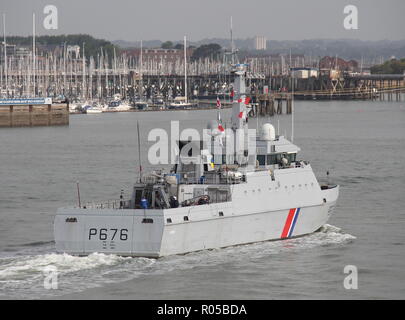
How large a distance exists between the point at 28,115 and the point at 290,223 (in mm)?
68399

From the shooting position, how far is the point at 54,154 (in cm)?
6488

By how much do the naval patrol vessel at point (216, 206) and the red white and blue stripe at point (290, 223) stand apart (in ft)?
0.11

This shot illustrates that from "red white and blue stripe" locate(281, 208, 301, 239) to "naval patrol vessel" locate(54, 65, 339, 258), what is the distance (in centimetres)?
3

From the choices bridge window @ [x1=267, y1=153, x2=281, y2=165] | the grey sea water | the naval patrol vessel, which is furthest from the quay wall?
bridge window @ [x1=267, y1=153, x2=281, y2=165]

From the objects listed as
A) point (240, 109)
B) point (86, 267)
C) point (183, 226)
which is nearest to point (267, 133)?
point (240, 109)

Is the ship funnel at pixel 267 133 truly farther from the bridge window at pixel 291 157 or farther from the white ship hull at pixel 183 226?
the white ship hull at pixel 183 226

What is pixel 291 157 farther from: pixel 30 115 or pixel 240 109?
pixel 30 115

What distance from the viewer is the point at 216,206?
96.2 feet

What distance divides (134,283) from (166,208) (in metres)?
3.29

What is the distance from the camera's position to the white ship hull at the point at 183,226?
27578 millimetres

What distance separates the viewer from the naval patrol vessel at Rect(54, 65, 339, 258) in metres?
27.6

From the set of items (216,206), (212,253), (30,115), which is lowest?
(212,253)

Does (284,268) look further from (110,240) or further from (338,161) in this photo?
(338,161)

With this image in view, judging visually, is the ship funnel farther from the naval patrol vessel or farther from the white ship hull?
the white ship hull
